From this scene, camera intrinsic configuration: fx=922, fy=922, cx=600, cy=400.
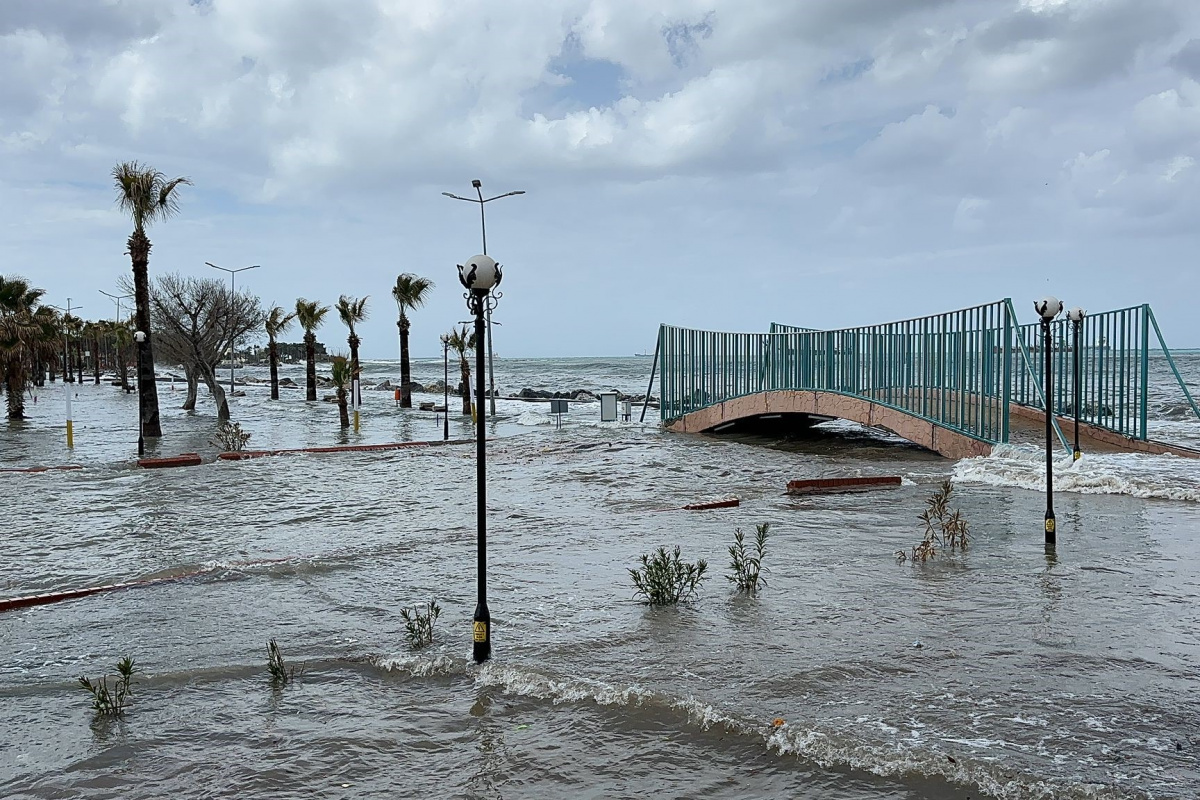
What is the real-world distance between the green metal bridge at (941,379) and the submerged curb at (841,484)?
341cm

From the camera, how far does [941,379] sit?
19.6m

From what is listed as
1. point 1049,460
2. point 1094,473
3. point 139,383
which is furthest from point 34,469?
point 1094,473

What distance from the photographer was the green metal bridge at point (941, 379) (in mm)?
18250

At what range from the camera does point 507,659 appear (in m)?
6.46

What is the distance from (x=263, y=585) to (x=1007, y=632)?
21.9 feet

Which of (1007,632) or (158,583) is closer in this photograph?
(1007,632)

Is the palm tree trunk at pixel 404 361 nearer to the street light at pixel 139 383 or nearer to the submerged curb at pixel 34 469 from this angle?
the street light at pixel 139 383

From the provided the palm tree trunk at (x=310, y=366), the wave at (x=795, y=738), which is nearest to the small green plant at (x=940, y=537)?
the wave at (x=795, y=738)

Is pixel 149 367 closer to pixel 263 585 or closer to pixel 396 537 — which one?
pixel 396 537

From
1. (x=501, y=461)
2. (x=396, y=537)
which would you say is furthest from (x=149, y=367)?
(x=396, y=537)

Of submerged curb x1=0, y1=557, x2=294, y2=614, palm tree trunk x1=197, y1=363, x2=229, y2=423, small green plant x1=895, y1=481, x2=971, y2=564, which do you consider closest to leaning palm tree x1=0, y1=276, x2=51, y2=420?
palm tree trunk x1=197, y1=363, x2=229, y2=423

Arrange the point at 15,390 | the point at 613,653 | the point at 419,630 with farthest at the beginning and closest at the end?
the point at 15,390
the point at 419,630
the point at 613,653

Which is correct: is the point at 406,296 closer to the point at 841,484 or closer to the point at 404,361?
the point at 404,361

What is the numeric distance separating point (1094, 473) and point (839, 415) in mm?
8555
